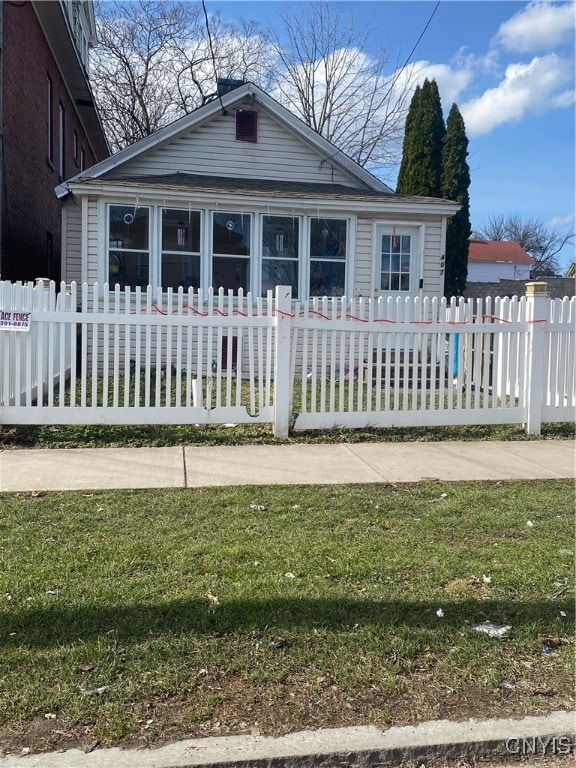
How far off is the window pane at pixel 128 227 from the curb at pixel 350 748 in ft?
34.7

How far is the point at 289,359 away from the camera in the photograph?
7375 mm

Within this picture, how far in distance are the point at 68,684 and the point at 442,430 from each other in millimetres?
6069

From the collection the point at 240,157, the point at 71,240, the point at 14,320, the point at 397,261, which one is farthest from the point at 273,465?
the point at 240,157

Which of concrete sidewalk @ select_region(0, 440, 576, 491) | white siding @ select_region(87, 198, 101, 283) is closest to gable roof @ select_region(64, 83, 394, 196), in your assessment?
white siding @ select_region(87, 198, 101, 283)

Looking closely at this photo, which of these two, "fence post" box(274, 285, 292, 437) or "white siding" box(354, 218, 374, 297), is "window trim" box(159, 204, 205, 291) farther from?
"fence post" box(274, 285, 292, 437)

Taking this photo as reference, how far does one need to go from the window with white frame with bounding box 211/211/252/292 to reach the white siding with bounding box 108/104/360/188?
2.08m

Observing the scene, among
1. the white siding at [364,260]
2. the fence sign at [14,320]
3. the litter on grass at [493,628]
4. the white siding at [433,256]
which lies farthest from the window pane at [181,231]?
the litter on grass at [493,628]

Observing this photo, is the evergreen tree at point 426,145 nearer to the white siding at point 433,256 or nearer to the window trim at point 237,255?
the white siding at point 433,256

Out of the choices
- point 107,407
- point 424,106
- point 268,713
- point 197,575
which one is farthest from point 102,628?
point 424,106

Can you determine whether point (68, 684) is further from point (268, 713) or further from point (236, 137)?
point (236, 137)

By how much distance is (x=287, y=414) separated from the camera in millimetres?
7500

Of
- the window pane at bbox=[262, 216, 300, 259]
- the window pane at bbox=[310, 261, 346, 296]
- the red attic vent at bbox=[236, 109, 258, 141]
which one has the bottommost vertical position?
the window pane at bbox=[310, 261, 346, 296]

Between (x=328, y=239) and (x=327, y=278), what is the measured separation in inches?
29.7

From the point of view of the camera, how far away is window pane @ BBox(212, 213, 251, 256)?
12.2 m
